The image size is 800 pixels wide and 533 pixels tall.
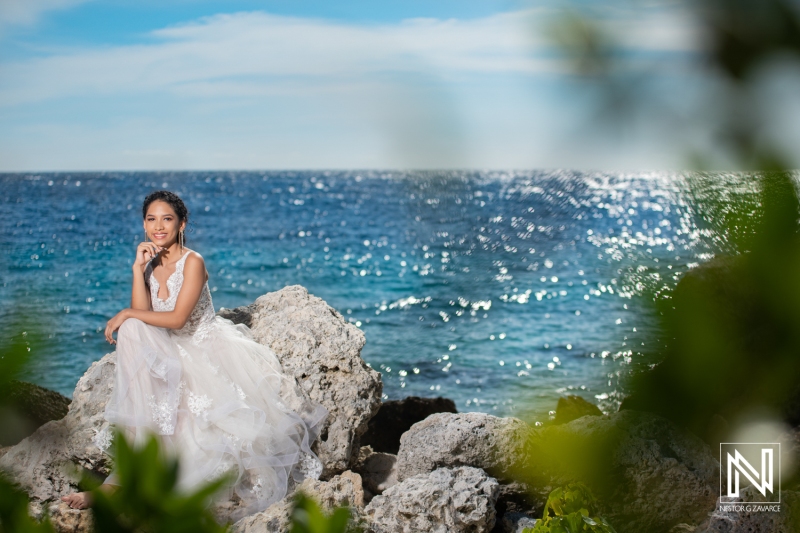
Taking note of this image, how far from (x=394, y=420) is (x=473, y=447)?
6.58 ft

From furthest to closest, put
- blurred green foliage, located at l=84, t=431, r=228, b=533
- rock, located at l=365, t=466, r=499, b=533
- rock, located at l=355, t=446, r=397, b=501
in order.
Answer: rock, located at l=355, t=446, r=397, b=501, rock, located at l=365, t=466, r=499, b=533, blurred green foliage, located at l=84, t=431, r=228, b=533

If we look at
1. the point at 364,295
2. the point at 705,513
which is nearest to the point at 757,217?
the point at 705,513

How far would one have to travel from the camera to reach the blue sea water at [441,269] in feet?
1.57

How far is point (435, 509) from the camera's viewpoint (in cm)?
350

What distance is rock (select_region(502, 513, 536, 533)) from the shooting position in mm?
3799

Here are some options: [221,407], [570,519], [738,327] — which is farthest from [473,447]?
[738,327]

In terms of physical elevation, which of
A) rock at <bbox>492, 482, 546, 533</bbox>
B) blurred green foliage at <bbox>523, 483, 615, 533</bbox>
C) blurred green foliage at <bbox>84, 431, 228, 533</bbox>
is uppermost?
blurred green foliage at <bbox>84, 431, 228, 533</bbox>

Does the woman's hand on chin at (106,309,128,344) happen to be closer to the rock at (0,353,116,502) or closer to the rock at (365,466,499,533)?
the rock at (0,353,116,502)

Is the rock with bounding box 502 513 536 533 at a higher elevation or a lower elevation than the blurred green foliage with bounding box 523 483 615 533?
lower

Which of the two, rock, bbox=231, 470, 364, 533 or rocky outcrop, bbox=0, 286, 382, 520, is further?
rocky outcrop, bbox=0, 286, 382, 520

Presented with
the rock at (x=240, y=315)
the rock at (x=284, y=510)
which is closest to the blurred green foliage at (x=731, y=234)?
the rock at (x=284, y=510)

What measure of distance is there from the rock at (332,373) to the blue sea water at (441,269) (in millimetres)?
459

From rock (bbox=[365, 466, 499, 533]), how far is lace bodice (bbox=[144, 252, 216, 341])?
1646 millimetres

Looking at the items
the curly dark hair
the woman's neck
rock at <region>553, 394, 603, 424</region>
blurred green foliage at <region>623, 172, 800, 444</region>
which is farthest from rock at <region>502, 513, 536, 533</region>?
blurred green foliage at <region>623, 172, 800, 444</region>
